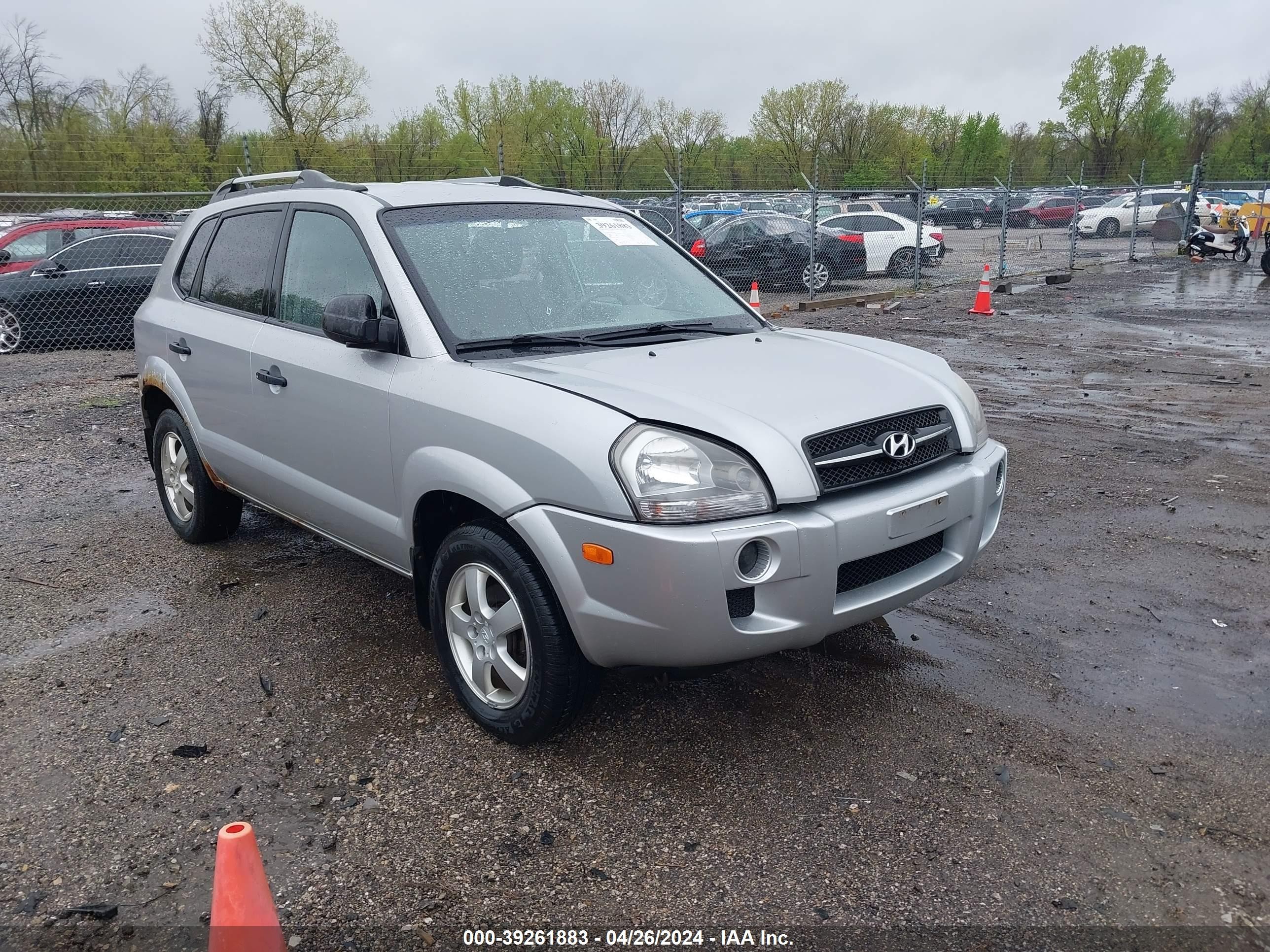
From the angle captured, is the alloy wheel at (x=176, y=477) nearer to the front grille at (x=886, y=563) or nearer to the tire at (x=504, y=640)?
the tire at (x=504, y=640)

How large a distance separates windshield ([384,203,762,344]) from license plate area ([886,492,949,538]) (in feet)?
4.24

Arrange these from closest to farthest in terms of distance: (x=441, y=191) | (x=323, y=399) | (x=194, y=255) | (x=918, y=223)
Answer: (x=323, y=399), (x=441, y=191), (x=194, y=255), (x=918, y=223)

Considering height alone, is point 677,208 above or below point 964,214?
below

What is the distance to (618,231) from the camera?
4438 mm

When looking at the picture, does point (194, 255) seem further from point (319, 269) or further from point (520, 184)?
point (520, 184)

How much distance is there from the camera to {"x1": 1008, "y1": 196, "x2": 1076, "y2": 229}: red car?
3984cm

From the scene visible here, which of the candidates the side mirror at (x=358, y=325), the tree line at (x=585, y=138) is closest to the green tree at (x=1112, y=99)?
the tree line at (x=585, y=138)

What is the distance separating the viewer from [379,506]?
367cm

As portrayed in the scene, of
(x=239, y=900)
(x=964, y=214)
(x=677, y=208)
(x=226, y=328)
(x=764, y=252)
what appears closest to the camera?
(x=239, y=900)

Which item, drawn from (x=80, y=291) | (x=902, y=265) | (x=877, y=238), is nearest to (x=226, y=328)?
(x=80, y=291)

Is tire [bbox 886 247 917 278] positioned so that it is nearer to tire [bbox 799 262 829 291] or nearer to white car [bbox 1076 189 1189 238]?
tire [bbox 799 262 829 291]

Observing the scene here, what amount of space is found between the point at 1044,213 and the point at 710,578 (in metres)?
42.9

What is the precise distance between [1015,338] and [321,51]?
38.8 metres

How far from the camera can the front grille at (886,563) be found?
3033mm
